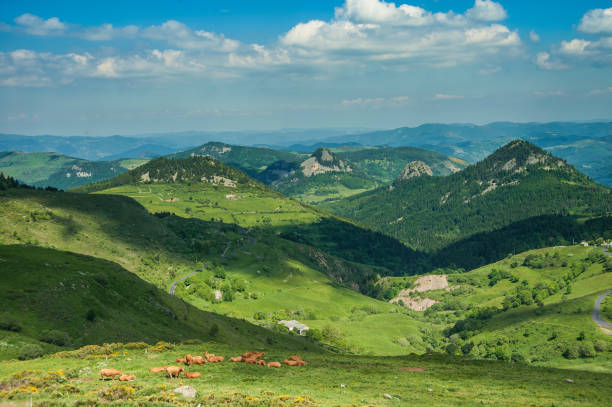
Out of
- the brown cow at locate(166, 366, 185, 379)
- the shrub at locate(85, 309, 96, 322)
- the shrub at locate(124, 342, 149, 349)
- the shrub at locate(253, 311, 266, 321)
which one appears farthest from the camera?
the shrub at locate(253, 311, 266, 321)

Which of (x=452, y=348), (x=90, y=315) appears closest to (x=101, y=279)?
(x=90, y=315)

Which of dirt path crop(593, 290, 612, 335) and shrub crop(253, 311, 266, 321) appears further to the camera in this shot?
shrub crop(253, 311, 266, 321)

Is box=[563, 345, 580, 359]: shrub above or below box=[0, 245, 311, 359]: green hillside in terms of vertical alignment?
below

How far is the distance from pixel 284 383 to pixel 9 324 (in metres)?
45.3

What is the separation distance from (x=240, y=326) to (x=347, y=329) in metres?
75.7

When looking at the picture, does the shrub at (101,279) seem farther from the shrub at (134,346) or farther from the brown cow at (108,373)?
the brown cow at (108,373)

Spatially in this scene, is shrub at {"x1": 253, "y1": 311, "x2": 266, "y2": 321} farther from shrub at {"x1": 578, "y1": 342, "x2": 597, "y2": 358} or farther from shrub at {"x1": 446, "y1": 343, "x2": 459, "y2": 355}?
shrub at {"x1": 578, "y1": 342, "x2": 597, "y2": 358}

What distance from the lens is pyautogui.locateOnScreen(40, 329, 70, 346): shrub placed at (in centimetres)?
6291

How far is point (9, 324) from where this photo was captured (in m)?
61.3

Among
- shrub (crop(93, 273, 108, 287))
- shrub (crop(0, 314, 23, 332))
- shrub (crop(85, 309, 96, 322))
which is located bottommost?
shrub (crop(85, 309, 96, 322))

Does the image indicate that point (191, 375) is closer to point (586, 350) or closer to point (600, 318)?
point (586, 350)

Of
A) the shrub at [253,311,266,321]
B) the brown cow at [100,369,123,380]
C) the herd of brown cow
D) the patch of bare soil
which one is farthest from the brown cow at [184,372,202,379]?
the shrub at [253,311,266,321]

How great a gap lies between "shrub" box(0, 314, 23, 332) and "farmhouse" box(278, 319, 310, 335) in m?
117

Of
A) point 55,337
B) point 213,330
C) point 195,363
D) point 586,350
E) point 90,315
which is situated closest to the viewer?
point 195,363
